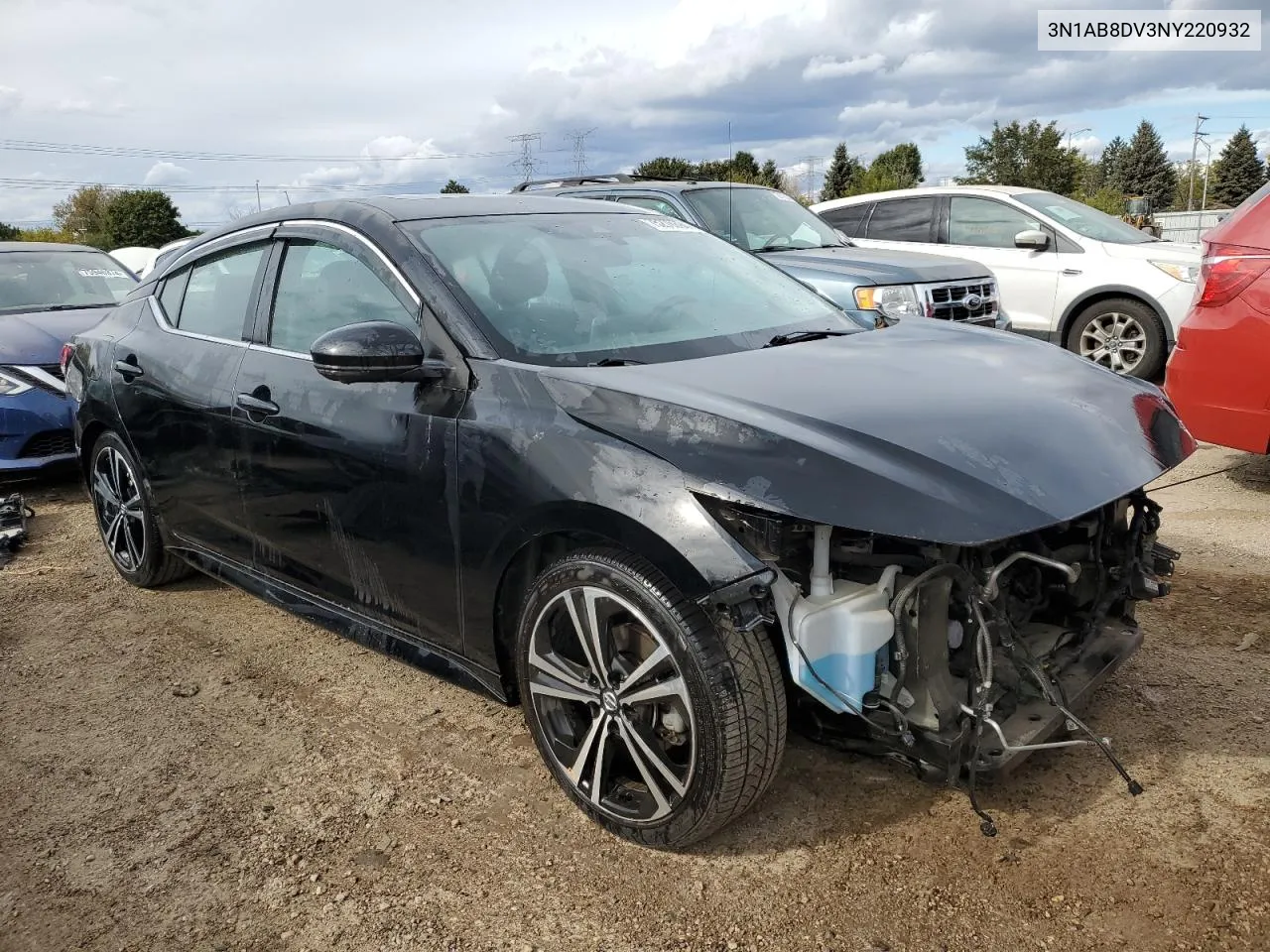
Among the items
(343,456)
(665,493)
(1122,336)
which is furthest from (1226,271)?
(343,456)

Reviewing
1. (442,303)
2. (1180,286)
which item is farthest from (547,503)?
(1180,286)

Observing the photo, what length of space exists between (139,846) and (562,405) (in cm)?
170

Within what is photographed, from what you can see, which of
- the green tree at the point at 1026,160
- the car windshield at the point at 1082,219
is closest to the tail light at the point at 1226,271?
the car windshield at the point at 1082,219

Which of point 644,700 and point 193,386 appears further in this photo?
point 193,386

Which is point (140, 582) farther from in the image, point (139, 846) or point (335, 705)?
point (139, 846)

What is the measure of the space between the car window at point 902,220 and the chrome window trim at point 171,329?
7.12 metres

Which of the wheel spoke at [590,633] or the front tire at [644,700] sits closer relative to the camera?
the front tire at [644,700]

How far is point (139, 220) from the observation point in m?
44.8

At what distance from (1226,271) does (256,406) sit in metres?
4.43

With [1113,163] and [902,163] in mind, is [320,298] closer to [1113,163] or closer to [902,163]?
[902,163]

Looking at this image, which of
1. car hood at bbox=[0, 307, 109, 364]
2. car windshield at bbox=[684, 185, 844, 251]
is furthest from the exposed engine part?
car hood at bbox=[0, 307, 109, 364]

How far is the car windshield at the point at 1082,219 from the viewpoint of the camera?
8.98 m

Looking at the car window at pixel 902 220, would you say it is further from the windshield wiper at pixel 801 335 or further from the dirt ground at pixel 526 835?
the windshield wiper at pixel 801 335

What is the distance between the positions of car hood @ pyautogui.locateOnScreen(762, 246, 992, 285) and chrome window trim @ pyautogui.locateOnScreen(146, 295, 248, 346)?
391cm
